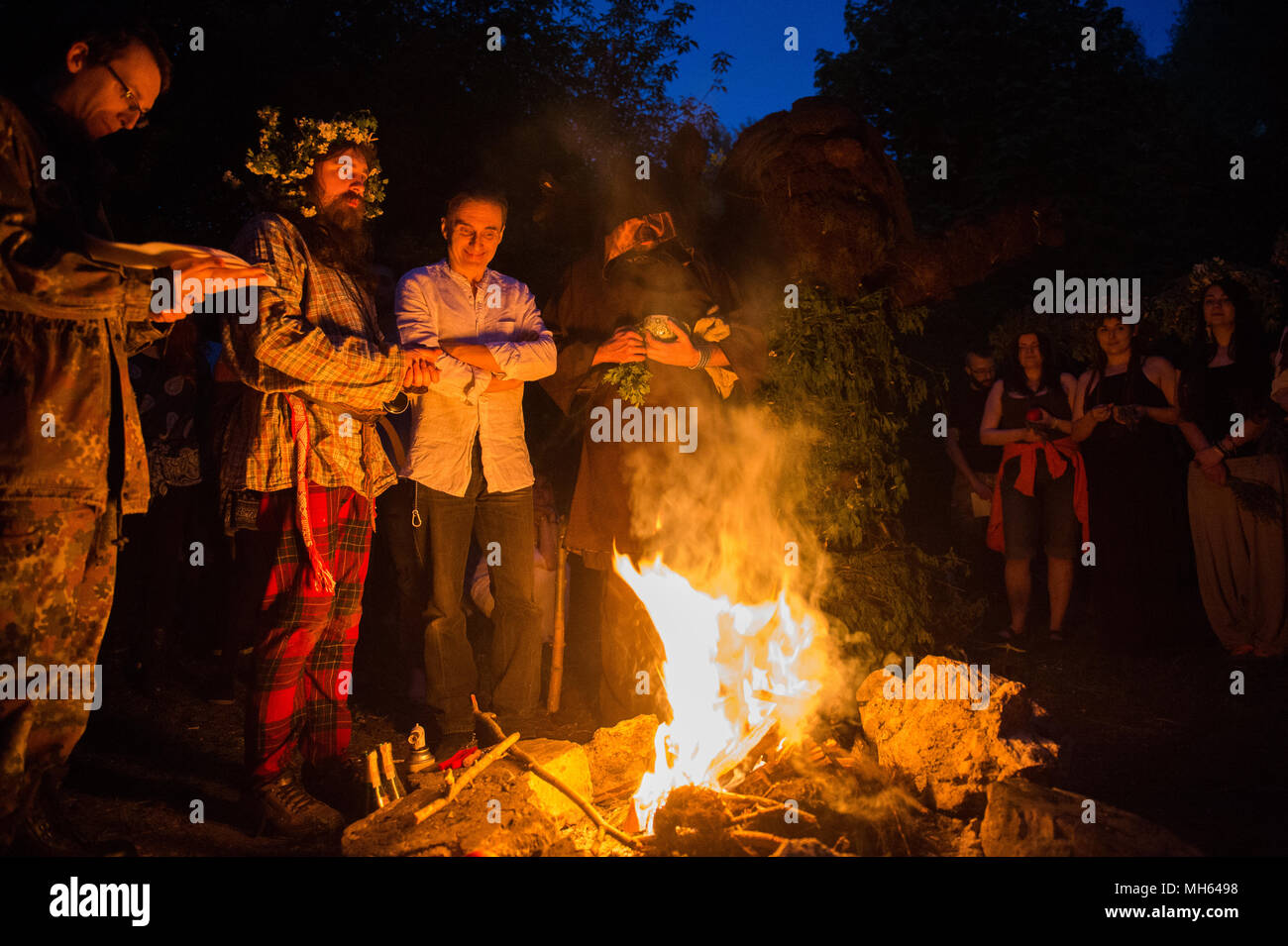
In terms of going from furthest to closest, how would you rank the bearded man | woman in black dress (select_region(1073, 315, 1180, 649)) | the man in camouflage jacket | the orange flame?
woman in black dress (select_region(1073, 315, 1180, 649)) → the orange flame → the bearded man → the man in camouflage jacket

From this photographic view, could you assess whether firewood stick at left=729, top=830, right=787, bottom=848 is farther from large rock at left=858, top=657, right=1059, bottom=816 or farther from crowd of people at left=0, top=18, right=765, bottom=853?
crowd of people at left=0, top=18, right=765, bottom=853

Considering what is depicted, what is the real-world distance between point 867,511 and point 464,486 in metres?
2.71

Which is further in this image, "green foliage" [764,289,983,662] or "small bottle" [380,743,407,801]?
"green foliage" [764,289,983,662]

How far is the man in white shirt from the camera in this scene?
430cm

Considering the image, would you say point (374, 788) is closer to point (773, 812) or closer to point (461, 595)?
point (461, 595)

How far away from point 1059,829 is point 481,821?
219 centimetres

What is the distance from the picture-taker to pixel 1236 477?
6406mm

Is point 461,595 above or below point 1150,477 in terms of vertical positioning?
below

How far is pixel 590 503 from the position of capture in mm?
4910

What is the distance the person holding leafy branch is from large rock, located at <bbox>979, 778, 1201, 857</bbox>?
431 centimetres

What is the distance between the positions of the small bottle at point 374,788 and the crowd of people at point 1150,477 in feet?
17.5

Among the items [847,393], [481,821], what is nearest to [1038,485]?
[847,393]

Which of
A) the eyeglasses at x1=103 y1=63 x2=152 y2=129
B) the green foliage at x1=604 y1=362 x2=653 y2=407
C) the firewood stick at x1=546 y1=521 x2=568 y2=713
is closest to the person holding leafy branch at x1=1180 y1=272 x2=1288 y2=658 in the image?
the green foliage at x1=604 y1=362 x2=653 y2=407

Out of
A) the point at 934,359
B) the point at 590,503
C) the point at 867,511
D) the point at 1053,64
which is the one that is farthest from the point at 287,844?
the point at 1053,64
